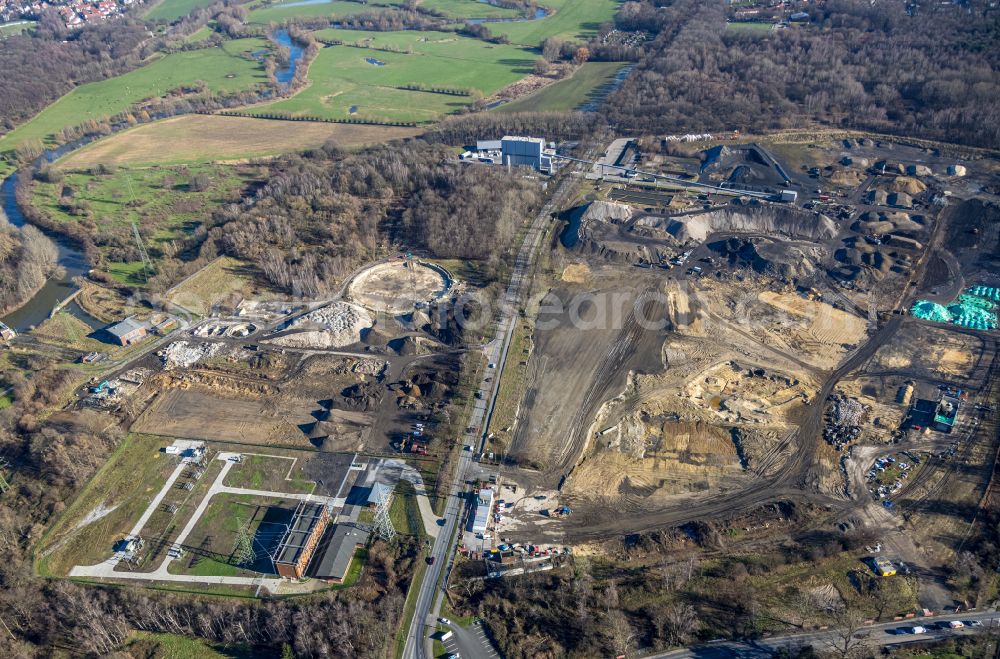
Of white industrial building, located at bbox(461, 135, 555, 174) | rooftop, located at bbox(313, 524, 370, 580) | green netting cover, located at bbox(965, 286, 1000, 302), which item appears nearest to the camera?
rooftop, located at bbox(313, 524, 370, 580)

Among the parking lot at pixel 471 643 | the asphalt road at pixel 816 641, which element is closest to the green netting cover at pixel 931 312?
the asphalt road at pixel 816 641

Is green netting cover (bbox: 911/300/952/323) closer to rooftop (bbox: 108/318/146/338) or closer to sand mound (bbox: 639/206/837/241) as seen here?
sand mound (bbox: 639/206/837/241)

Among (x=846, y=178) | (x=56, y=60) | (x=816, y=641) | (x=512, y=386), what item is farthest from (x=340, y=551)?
(x=56, y=60)

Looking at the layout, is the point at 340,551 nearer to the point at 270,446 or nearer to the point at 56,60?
the point at 270,446

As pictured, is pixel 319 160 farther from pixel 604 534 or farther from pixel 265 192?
pixel 604 534

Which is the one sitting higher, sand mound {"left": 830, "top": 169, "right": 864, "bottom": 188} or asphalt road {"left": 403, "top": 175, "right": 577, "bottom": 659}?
sand mound {"left": 830, "top": 169, "right": 864, "bottom": 188}

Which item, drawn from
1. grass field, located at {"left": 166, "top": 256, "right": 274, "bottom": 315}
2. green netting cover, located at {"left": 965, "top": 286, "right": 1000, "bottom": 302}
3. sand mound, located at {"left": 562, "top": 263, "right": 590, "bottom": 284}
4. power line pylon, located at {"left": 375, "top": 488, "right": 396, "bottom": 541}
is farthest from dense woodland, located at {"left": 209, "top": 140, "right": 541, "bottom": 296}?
green netting cover, located at {"left": 965, "top": 286, "right": 1000, "bottom": 302}
